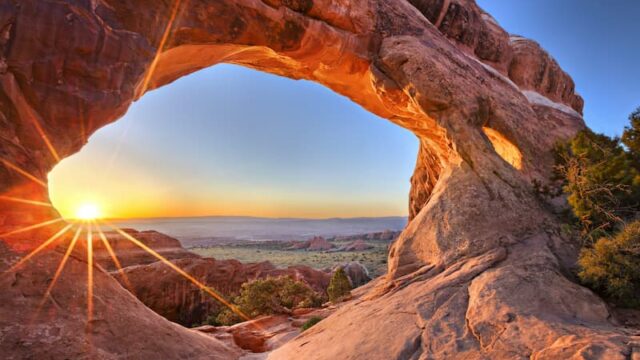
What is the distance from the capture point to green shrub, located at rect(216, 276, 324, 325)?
21812 mm

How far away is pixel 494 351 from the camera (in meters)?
6.17

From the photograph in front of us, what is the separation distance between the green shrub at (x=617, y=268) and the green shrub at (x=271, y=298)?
52.5ft

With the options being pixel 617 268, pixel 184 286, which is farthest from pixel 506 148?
pixel 184 286

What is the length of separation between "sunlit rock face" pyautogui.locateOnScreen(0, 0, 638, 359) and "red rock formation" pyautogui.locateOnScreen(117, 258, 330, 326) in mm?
21360

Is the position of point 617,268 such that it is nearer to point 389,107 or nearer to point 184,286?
point 389,107

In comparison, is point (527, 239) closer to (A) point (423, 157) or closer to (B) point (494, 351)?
(B) point (494, 351)

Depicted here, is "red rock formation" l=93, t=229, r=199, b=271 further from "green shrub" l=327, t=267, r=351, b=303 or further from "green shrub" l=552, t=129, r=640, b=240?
"green shrub" l=552, t=129, r=640, b=240

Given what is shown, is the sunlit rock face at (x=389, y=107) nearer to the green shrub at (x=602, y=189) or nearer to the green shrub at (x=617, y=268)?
the green shrub at (x=617, y=268)

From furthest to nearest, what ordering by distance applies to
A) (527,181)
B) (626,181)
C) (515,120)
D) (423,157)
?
(423,157)
(515,120)
(527,181)
(626,181)

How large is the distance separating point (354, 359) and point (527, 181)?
32.6ft

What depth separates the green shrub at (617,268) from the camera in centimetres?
826

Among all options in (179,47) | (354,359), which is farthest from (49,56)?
(354,359)

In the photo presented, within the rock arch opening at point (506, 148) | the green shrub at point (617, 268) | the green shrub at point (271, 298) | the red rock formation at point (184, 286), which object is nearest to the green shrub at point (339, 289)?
the green shrub at point (271, 298)

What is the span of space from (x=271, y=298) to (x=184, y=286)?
42.2 ft
